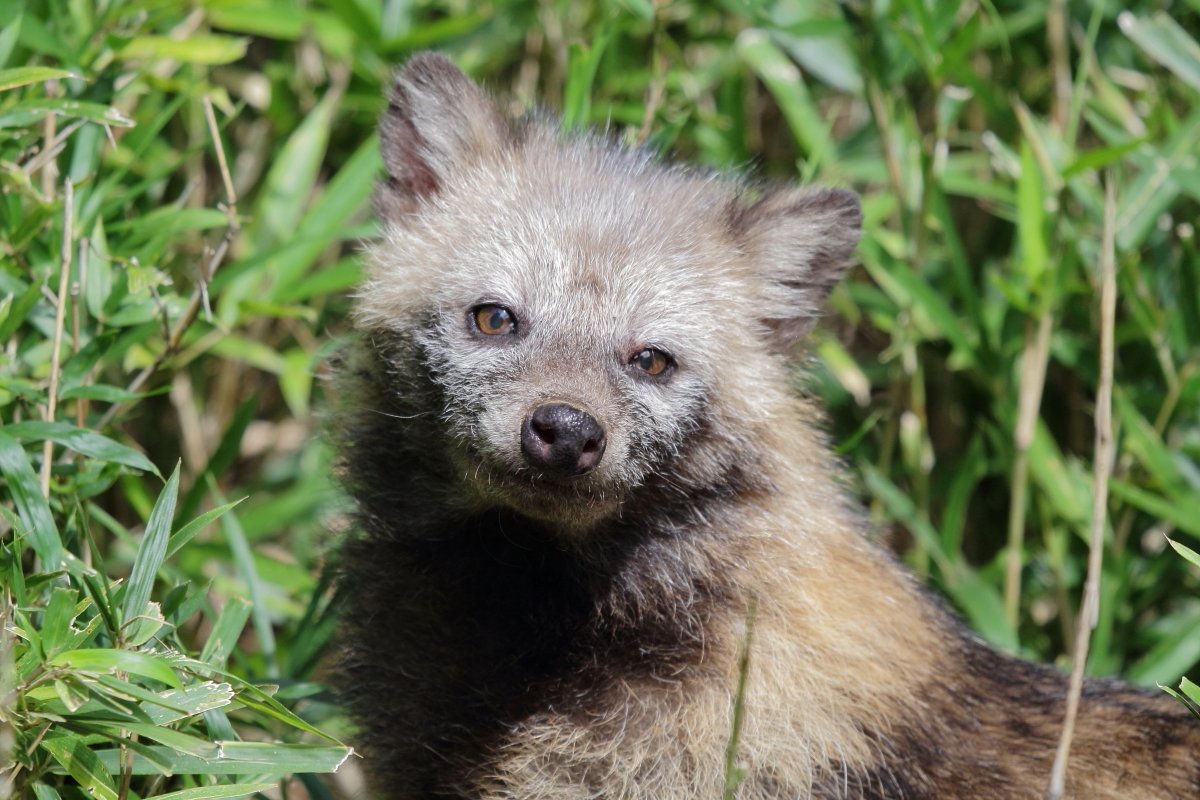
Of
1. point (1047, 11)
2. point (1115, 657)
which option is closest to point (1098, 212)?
point (1047, 11)

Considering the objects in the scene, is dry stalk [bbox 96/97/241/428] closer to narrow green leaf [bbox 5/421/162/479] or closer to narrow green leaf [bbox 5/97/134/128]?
narrow green leaf [bbox 5/97/134/128]

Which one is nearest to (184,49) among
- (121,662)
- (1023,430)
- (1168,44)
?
(121,662)

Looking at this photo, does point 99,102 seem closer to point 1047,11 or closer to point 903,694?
point 903,694

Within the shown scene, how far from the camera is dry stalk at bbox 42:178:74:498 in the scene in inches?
123

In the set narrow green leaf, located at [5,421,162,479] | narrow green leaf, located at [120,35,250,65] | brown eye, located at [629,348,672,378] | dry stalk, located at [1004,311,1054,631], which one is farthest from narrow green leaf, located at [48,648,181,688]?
dry stalk, located at [1004,311,1054,631]

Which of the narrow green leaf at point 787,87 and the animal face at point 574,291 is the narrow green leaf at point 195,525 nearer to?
the animal face at point 574,291

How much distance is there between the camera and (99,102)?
3.81 m

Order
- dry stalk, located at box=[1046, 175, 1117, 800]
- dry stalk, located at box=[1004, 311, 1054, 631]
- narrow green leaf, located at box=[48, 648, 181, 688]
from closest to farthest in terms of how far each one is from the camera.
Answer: narrow green leaf, located at box=[48, 648, 181, 688] < dry stalk, located at box=[1046, 175, 1117, 800] < dry stalk, located at box=[1004, 311, 1054, 631]

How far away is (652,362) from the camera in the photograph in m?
3.18

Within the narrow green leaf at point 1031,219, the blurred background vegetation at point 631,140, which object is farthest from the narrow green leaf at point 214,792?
the narrow green leaf at point 1031,219

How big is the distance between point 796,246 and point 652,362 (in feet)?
1.91

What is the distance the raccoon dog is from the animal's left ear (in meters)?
0.01

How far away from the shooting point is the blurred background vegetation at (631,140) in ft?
11.2

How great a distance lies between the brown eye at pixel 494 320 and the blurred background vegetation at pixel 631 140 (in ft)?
1.85
